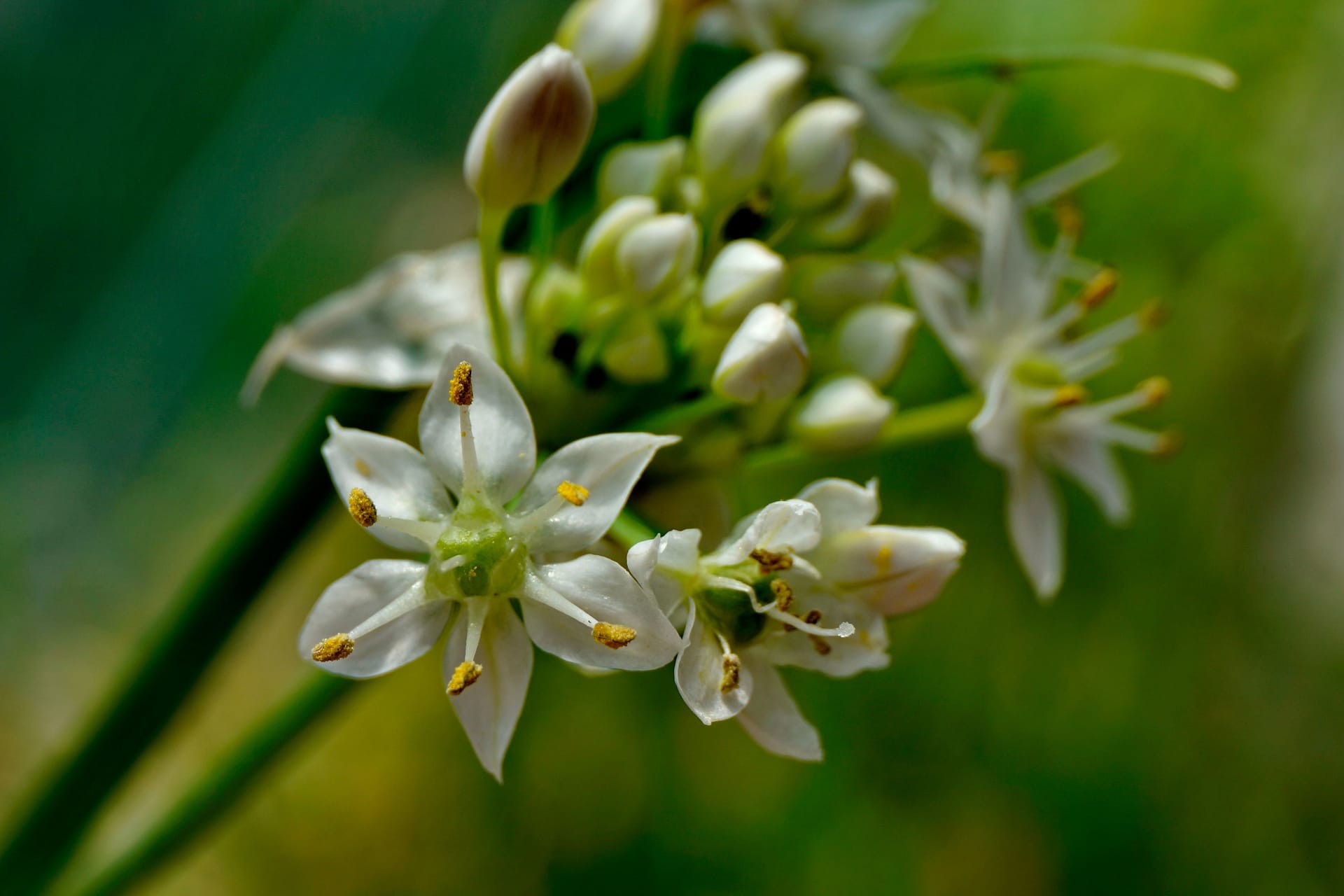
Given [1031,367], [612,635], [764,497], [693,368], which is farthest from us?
[764,497]

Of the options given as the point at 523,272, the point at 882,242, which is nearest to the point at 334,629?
the point at 523,272

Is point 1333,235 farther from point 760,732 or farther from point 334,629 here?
point 334,629

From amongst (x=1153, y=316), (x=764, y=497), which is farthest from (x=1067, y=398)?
(x=764, y=497)

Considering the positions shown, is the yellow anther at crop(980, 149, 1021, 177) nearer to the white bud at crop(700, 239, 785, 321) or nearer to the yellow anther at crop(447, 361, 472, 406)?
the white bud at crop(700, 239, 785, 321)

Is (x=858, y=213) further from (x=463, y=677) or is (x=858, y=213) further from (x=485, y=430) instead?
(x=463, y=677)

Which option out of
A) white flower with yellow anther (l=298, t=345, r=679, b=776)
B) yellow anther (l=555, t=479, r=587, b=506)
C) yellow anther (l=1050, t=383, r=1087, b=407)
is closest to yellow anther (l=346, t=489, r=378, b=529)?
white flower with yellow anther (l=298, t=345, r=679, b=776)

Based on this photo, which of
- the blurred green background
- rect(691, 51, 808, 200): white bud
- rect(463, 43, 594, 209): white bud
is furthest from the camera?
the blurred green background
